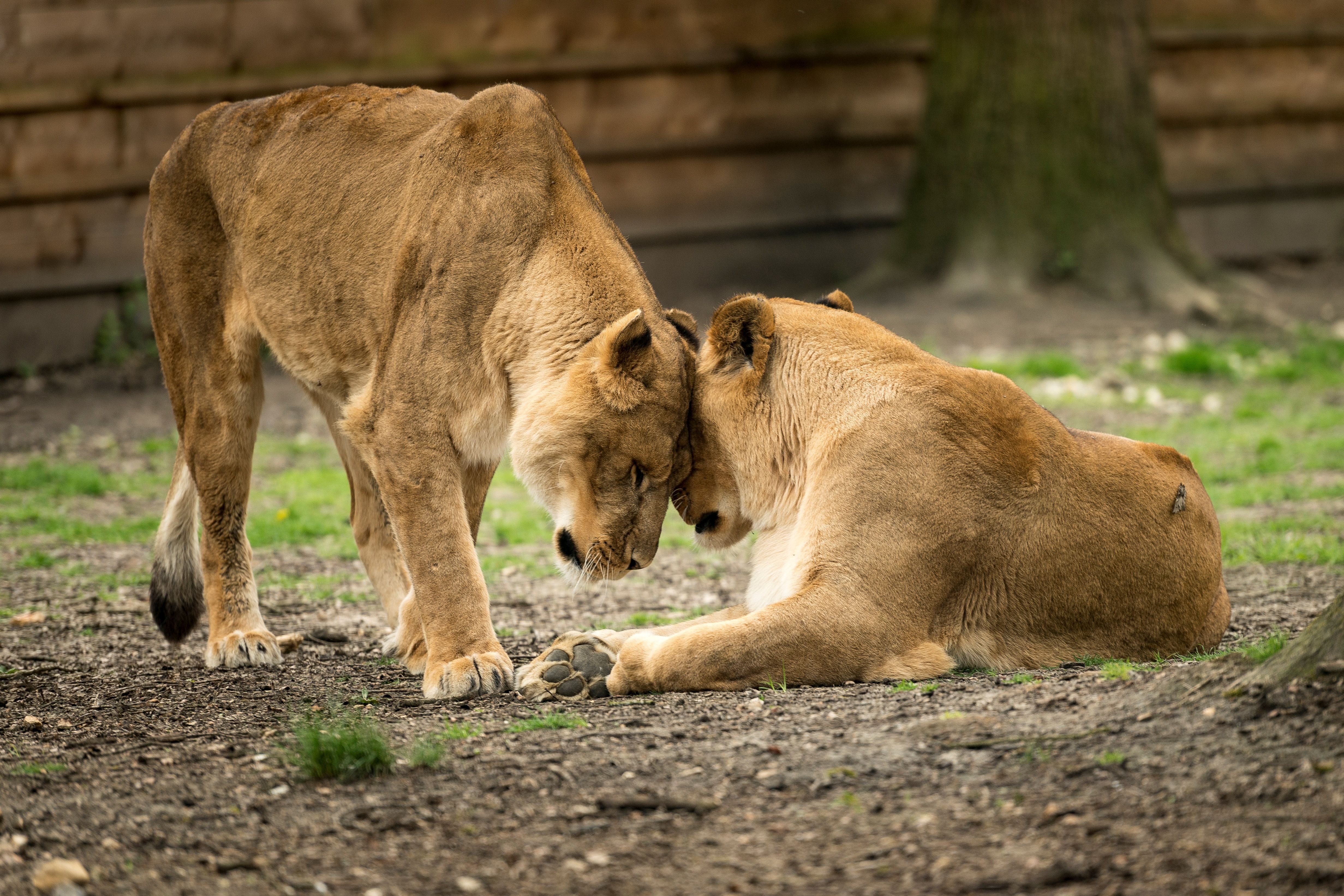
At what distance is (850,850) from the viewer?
2.55 m

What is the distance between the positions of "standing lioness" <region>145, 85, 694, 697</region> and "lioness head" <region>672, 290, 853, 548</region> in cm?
8

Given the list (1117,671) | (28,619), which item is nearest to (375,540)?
(28,619)

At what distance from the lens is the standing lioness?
4.08 m

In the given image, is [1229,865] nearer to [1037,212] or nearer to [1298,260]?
[1037,212]

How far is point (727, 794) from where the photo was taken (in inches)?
112

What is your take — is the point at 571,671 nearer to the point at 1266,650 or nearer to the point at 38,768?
the point at 38,768

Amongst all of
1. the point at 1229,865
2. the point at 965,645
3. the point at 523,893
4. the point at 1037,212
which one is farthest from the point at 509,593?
the point at 1037,212

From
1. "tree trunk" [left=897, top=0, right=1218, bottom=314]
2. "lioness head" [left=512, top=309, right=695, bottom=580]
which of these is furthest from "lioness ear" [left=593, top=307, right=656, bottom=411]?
"tree trunk" [left=897, top=0, right=1218, bottom=314]

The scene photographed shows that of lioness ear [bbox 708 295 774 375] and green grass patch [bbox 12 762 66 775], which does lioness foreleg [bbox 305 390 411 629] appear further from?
green grass patch [bbox 12 762 66 775]

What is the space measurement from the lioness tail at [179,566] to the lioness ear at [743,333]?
2.11 meters

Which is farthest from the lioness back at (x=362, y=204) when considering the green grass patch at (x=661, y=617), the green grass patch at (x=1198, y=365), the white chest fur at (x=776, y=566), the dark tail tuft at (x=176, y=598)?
the green grass patch at (x=1198, y=365)

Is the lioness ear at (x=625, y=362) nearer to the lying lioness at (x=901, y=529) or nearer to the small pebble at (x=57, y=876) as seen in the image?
the lying lioness at (x=901, y=529)

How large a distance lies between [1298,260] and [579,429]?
530 inches

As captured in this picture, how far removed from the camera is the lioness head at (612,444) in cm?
405
